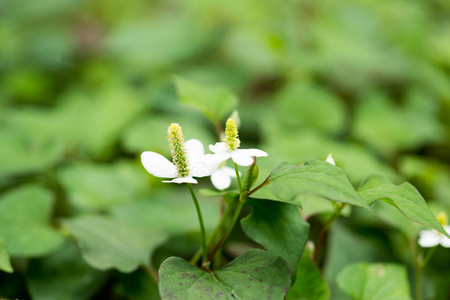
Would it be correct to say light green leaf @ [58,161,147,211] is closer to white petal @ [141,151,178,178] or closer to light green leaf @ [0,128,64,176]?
light green leaf @ [0,128,64,176]

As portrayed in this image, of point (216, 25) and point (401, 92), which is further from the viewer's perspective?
point (216, 25)

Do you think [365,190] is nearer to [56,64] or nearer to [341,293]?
[341,293]

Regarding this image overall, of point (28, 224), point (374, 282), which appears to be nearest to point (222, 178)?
point (374, 282)

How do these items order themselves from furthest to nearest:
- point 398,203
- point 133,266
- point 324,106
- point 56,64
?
point 56,64, point 324,106, point 133,266, point 398,203

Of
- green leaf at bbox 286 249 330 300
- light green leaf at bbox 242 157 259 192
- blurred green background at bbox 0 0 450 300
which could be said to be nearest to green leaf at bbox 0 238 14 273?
blurred green background at bbox 0 0 450 300

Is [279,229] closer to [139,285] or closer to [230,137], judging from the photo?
[230,137]

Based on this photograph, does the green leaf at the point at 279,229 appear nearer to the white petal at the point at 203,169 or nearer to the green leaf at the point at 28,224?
the white petal at the point at 203,169

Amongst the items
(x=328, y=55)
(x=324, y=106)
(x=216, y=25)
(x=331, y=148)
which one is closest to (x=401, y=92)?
(x=328, y=55)
